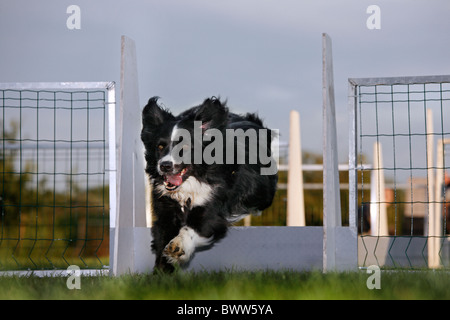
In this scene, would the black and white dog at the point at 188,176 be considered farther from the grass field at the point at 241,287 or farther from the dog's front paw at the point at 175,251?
the grass field at the point at 241,287

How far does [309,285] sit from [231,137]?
1480 millimetres

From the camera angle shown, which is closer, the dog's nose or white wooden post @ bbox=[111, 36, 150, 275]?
white wooden post @ bbox=[111, 36, 150, 275]

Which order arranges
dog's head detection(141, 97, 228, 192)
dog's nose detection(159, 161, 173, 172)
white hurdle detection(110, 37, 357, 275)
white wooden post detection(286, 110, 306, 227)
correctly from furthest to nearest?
1. white wooden post detection(286, 110, 306, 227)
2. dog's head detection(141, 97, 228, 192)
3. dog's nose detection(159, 161, 173, 172)
4. white hurdle detection(110, 37, 357, 275)

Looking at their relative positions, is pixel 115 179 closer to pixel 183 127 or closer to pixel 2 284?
pixel 183 127

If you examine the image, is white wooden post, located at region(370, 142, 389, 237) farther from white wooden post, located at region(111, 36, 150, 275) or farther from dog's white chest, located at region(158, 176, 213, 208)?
white wooden post, located at region(111, 36, 150, 275)

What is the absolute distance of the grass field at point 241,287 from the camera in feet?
8.79

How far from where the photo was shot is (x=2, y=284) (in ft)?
10.8

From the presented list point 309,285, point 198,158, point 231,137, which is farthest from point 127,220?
point 309,285

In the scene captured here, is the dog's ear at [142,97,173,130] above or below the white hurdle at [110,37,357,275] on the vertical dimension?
above

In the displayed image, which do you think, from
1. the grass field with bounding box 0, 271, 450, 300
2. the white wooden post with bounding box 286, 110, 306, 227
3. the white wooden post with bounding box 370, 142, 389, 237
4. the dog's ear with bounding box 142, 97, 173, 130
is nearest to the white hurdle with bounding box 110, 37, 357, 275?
the dog's ear with bounding box 142, 97, 173, 130

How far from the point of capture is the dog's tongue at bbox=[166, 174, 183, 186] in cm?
372

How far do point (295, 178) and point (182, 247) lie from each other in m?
2.88

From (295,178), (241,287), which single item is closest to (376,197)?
(295,178)

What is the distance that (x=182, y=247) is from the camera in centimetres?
359
